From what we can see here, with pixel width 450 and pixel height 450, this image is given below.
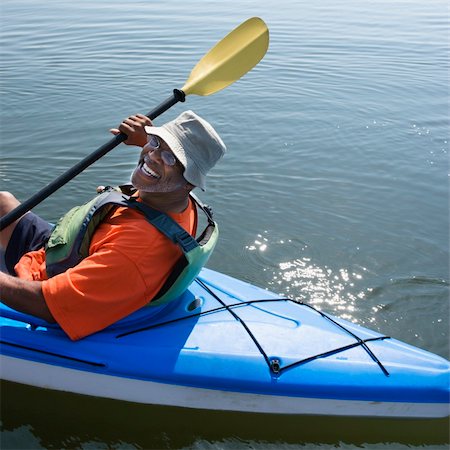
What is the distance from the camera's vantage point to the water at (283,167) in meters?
2.89

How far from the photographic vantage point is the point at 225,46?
3633 mm

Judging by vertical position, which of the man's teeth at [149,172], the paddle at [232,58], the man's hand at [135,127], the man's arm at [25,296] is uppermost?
the paddle at [232,58]

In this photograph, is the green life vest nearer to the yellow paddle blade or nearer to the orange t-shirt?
the orange t-shirt

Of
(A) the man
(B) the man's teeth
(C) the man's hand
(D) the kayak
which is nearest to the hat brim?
(A) the man

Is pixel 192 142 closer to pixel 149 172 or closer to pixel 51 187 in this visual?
pixel 149 172

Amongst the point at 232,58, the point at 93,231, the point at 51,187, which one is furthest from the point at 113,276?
the point at 232,58

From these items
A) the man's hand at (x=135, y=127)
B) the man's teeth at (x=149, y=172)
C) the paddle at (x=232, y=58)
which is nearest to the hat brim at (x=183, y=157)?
the man's teeth at (x=149, y=172)

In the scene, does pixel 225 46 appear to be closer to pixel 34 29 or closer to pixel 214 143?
pixel 214 143

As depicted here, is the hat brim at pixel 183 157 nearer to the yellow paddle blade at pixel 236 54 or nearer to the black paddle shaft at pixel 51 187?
the black paddle shaft at pixel 51 187

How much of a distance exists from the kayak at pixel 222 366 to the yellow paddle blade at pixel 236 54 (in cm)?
142

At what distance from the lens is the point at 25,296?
238 centimetres

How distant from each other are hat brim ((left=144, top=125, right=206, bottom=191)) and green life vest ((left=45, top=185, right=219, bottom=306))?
19 cm

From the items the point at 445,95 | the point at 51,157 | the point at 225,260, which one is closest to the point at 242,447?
the point at 225,260

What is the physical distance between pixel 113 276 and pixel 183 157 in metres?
0.57
